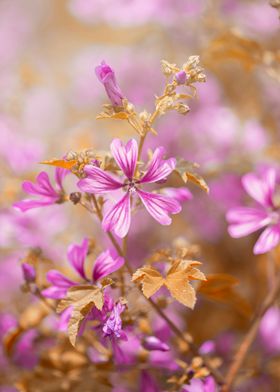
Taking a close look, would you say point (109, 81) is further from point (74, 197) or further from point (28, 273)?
point (28, 273)

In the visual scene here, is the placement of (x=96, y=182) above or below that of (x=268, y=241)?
above

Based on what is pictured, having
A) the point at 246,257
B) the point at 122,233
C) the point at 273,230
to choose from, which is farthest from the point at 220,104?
the point at 122,233

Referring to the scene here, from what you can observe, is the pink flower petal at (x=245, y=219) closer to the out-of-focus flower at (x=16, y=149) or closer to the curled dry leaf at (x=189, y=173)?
the curled dry leaf at (x=189, y=173)

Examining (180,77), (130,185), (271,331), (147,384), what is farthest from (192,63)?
(271,331)

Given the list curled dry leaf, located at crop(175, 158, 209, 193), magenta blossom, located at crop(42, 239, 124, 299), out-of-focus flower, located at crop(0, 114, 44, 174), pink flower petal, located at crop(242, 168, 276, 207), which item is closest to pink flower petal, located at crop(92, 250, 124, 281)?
magenta blossom, located at crop(42, 239, 124, 299)

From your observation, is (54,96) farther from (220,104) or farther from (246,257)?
(246,257)

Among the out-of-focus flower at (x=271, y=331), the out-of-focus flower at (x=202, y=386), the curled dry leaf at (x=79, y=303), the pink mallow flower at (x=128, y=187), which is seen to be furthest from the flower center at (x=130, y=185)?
the out-of-focus flower at (x=271, y=331)
